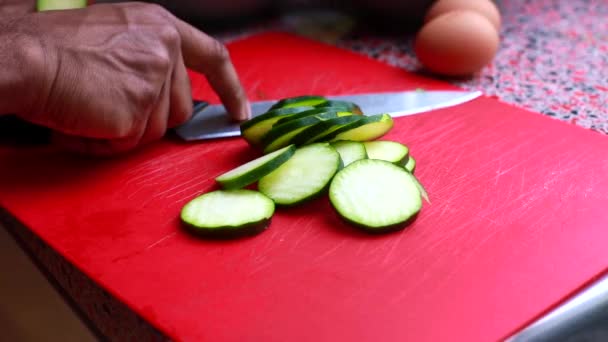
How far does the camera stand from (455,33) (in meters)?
1.58

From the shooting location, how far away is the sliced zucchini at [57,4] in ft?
4.43

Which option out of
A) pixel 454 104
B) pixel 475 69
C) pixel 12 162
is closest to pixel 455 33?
pixel 475 69

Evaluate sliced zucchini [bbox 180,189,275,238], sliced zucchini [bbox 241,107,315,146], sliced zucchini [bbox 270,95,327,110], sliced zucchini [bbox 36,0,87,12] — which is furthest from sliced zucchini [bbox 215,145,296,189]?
sliced zucchini [bbox 36,0,87,12]

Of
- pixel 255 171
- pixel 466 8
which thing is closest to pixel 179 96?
pixel 255 171

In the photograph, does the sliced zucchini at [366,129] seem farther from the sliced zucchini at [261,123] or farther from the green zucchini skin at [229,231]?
the green zucchini skin at [229,231]

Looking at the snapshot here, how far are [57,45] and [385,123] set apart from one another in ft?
1.93

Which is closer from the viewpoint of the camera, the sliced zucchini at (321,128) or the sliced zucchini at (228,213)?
the sliced zucchini at (228,213)

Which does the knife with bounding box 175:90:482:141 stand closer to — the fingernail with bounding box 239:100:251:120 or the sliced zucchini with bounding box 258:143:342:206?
the fingernail with bounding box 239:100:251:120

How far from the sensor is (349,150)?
1.16 meters

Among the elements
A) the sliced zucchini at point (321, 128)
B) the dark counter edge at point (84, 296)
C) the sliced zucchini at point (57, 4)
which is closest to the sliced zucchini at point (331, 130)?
the sliced zucchini at point (321, 128)

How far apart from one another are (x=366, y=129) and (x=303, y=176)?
0.18 meters

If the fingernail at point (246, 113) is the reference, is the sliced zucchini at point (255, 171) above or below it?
above

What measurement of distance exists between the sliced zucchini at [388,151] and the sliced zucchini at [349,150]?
0.10 feet

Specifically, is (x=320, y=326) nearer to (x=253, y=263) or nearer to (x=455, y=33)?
(x=253, y=263)
